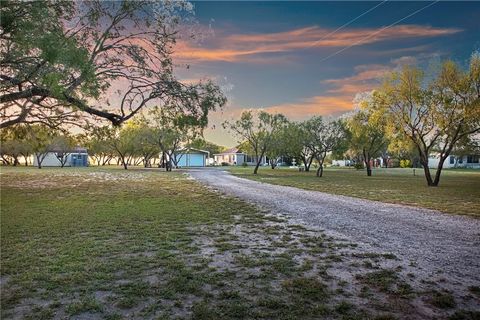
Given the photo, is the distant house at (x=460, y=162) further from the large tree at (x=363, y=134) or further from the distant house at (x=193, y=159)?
the distant house at (x=193, y=159)

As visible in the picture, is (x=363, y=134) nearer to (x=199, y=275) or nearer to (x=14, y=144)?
(x=199, y=275)

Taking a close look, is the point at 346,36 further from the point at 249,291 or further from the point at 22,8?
the point at 249,291

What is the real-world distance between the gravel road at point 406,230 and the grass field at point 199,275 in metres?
0.56

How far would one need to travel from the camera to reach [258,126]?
133ft

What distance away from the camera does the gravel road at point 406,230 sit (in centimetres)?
582

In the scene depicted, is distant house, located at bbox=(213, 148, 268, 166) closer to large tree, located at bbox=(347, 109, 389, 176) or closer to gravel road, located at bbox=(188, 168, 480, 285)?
large tree, located at bbox=(347, 109, 389, 176)

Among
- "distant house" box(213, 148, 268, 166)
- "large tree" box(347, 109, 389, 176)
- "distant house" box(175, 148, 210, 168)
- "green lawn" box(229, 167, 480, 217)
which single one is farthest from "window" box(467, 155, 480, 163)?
"distant house" box(175, 148, 210, 168)

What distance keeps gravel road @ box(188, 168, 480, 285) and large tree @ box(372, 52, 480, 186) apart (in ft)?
45.2

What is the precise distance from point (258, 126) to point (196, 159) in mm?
44105

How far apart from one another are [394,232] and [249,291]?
A: 16.5 ft

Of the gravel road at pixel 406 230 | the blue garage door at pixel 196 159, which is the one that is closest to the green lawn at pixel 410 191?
the gravel road at pixel 406 230

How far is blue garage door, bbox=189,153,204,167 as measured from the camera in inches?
3233

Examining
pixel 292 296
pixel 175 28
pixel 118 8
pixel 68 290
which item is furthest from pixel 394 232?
pixel 118 8

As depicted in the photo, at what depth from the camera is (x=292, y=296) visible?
169 inches
